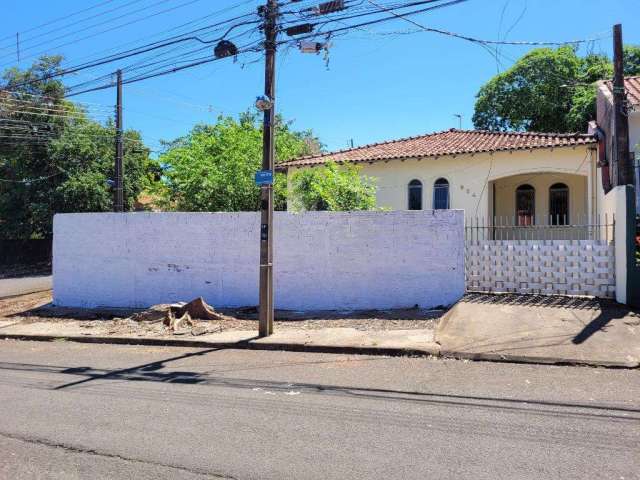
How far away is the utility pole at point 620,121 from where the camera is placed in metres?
10.8

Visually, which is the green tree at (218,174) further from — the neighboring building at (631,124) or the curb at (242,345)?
the neighboring building at (631,124)

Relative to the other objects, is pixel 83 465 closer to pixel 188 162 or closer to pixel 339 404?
pixel 339 404

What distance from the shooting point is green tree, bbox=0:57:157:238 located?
93.7 feet

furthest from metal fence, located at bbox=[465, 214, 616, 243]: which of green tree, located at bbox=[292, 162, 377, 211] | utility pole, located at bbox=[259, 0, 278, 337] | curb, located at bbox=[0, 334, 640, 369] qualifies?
utility pole, located at bbox=[259, 0, 278, 337]

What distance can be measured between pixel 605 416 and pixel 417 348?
3640 mm

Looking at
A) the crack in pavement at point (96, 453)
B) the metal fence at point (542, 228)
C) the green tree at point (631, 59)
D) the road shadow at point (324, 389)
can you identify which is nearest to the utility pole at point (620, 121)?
the metal fence at point (542, 228)

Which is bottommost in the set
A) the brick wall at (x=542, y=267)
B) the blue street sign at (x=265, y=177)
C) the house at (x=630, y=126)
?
the brick wall at (x=542, y=267)

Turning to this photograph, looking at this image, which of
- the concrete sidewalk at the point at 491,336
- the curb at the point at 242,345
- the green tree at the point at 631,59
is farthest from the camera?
the green tree at the point at 631,59

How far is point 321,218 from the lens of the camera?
41.3ft

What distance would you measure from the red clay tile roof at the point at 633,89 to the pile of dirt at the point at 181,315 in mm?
11737

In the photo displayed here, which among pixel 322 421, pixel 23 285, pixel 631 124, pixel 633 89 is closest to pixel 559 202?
pixel 633 89

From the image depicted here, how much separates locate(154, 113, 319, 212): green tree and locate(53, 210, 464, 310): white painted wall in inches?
172

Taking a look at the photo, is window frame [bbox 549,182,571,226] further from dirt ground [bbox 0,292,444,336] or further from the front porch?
dirt ground [bbox 0,292,444,336]

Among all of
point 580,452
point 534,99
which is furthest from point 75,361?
point 534,99
